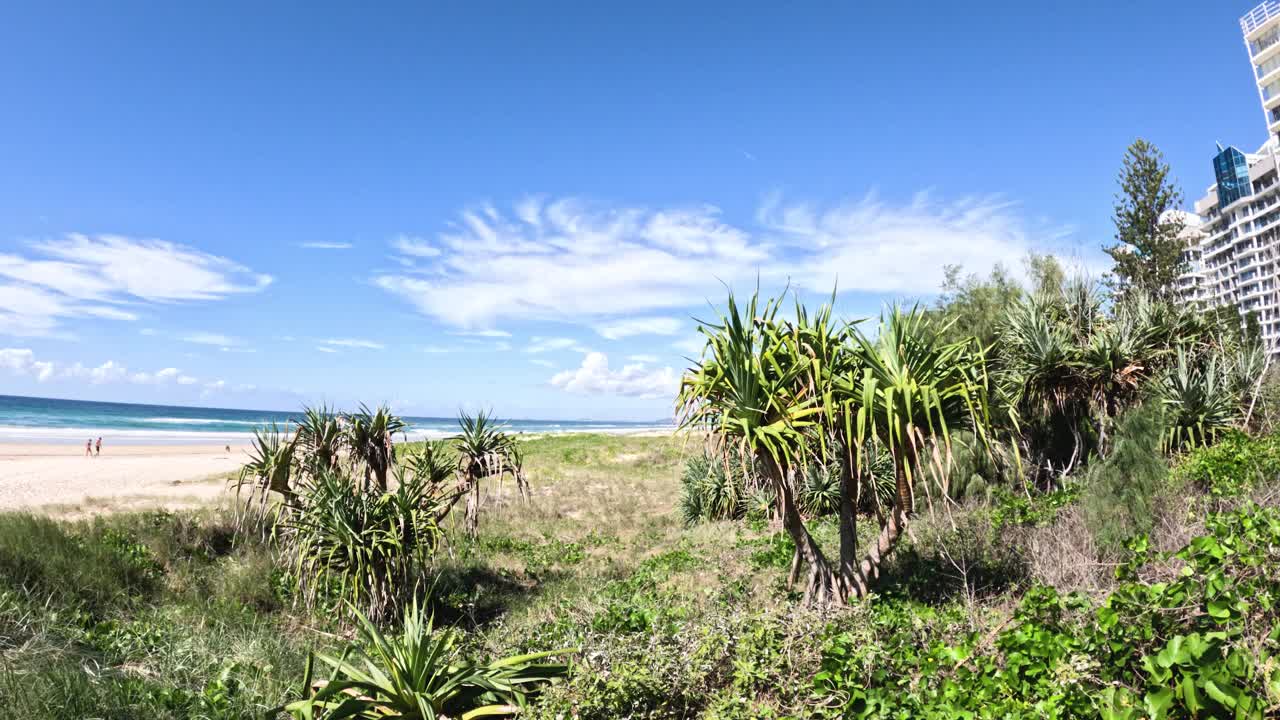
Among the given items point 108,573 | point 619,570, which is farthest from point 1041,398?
point 108,573

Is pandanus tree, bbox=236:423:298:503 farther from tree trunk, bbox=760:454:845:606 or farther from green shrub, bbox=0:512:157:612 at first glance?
tree trunk, bbox=760:454:845:606

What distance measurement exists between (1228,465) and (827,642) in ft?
22.4

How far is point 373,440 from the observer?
9.75m

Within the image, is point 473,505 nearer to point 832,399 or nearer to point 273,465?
point 273,465

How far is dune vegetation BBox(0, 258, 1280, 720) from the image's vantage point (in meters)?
3.68

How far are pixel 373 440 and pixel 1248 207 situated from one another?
→ 93913mm

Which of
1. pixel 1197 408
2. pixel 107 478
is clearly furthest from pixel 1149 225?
pixel 107 478

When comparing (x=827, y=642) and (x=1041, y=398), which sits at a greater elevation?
(x=1041, y=398)

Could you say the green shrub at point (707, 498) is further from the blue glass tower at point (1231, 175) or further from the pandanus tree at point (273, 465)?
the blue glass tower at point (1231, 175)

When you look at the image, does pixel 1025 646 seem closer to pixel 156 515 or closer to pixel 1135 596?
pixel 1135 596

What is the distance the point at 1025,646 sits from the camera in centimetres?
367

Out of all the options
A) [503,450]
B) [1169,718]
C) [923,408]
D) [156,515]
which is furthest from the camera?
[156,515]

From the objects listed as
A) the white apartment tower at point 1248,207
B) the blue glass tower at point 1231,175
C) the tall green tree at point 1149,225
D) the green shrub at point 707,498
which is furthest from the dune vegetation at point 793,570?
the blue glass tower at point 1231,175

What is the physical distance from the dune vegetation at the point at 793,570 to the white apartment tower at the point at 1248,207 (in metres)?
58.4
